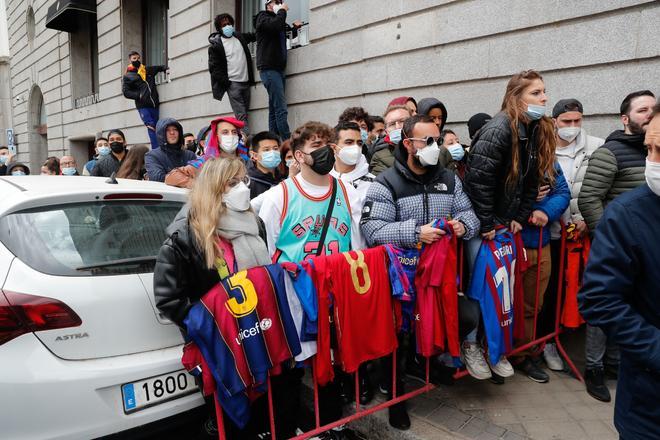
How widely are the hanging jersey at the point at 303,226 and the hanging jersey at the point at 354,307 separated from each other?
37 cm

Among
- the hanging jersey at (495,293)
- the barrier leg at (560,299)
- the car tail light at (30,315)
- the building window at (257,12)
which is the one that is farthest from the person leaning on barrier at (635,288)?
the building window at (257,12)

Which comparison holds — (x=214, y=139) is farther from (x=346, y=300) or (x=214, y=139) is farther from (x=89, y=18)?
(x=89, y=18)

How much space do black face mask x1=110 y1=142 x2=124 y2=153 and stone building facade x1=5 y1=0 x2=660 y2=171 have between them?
3.14m

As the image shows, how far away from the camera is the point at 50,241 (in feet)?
8.20

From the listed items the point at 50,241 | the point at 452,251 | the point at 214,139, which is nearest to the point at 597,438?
the point at 452,251

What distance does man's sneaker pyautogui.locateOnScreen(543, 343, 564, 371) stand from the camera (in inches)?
154

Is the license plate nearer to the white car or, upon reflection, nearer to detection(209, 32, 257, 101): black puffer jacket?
the white car

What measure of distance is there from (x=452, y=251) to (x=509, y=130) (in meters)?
1.00

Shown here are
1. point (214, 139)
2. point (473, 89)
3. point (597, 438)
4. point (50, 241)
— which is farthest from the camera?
point (473, 89)

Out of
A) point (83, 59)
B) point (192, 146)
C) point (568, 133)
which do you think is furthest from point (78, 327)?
point (83, 59)

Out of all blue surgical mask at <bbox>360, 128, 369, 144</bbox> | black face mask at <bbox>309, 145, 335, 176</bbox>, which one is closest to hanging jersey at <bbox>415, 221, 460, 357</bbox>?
black face mask at <bbox>309, 145, 335, 176</bbox>

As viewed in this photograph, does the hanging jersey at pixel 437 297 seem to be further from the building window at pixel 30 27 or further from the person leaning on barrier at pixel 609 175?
the building window at pixel 30 27

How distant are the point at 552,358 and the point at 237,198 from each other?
3052mm

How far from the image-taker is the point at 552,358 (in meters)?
3.95
